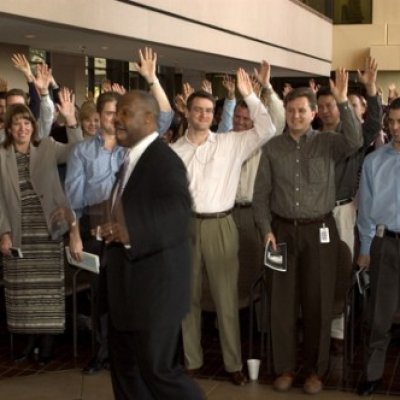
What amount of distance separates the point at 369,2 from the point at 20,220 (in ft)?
74.1

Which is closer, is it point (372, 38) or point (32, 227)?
point (32, 227)

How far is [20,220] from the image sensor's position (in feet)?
16.6

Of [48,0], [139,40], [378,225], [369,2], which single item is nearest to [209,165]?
[378,225]

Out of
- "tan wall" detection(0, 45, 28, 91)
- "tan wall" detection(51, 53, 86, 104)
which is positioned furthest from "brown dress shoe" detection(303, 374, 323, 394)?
"tan wall" detection(51, 53, 86, 104)

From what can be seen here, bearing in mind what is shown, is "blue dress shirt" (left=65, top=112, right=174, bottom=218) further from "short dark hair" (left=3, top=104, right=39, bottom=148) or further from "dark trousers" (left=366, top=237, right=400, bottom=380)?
"dark trousers" (left=366, top=237, right=400, bottom=380)

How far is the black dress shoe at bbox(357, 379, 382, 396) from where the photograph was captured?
4605mm

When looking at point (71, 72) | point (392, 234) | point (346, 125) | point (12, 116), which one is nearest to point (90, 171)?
point (12, 116)

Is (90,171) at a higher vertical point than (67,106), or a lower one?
lower

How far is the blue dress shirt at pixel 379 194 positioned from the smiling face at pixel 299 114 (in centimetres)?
41

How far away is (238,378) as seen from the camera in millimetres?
4805

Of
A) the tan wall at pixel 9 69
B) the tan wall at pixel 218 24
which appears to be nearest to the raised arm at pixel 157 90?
the tan wall at pixel 218 24

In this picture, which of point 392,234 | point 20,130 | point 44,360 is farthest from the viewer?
point 44,360

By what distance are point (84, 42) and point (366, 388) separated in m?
8.56

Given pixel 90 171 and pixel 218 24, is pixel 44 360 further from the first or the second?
pixel 218 24
